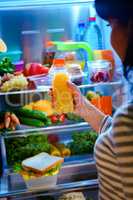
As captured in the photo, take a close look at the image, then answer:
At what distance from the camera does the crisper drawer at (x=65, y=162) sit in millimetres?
1447

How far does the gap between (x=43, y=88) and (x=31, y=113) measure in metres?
0.15

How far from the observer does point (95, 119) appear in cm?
127

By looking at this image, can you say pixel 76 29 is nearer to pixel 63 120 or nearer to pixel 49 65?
pixel 49 65

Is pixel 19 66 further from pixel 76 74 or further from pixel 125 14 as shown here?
pixel 125 14

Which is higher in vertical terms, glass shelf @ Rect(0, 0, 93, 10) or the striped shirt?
glass shelf @ Rect(0, 0, 93, 10)

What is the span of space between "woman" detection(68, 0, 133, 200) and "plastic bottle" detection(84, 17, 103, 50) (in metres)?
0.89

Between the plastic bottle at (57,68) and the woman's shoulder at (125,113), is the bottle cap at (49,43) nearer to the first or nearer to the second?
the plastic bottle at (57,68)

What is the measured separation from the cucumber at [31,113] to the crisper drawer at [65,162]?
0.24 feet

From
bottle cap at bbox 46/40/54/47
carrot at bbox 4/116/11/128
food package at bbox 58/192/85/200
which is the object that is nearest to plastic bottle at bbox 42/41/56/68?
bottle cap at bbox 46/40/54/47

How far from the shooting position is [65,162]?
5.14 feet

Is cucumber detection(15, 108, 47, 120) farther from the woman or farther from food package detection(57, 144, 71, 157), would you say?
the woman

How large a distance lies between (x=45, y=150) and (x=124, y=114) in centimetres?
85

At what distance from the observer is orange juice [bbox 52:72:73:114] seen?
142 centimetres

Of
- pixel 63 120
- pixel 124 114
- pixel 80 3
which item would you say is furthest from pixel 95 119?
pixel 80 3
